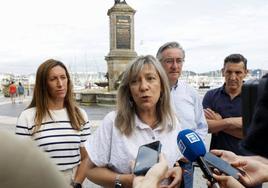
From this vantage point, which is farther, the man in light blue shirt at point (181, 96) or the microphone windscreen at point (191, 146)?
the man in light blue shirt at point (181, 96)

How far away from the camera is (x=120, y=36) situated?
2259cm

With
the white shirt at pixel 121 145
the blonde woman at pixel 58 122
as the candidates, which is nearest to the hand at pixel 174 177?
the white shirt at pixel 121 145

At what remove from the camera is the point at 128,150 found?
251 cm

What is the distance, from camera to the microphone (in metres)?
1.73

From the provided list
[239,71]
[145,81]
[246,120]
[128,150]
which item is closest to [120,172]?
[128,150]

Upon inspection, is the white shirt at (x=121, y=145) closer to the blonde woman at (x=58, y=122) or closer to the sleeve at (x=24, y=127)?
the blonde woman at (x=58, y=122)

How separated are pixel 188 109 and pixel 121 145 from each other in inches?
45.3

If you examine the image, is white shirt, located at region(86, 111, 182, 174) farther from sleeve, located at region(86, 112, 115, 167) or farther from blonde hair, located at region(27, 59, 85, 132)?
blonde hair, located at region(27, 59, 85, 132)

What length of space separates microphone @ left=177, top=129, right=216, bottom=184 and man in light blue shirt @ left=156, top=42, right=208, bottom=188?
4.35ft

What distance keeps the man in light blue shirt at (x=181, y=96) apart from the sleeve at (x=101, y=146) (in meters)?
0.95

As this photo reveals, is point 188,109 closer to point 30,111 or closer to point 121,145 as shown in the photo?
point 121,145

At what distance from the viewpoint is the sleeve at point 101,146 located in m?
2.55

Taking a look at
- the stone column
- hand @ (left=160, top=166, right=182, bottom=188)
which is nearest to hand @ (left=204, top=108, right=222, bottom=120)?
hand @ (left=160, top=166, right=182, bottom=188)

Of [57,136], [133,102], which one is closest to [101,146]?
[133,102]
